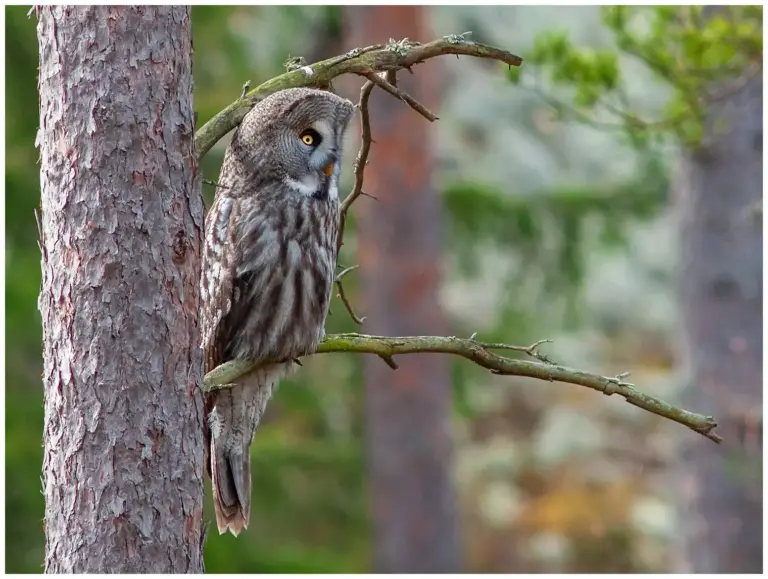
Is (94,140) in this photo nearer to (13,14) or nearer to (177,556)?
(177,556)

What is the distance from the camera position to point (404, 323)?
23.5 feet

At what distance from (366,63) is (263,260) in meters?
0.77

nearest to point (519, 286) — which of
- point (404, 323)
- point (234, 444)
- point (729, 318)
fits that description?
point (404, 323)

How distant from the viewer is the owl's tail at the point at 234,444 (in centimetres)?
306

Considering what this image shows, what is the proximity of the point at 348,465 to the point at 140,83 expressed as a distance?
657cm

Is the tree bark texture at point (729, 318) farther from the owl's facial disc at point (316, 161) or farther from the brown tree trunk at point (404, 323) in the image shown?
the owl's facial disc at point (316, 161)

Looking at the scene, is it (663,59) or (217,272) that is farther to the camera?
(663,59)

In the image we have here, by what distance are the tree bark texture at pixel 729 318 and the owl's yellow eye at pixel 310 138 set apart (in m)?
3.77

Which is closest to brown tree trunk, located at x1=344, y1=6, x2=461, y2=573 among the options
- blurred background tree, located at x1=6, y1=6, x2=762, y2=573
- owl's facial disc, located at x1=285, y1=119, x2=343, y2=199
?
blurred background tree, located at x1=6, y1=6, x2=762, y2=573

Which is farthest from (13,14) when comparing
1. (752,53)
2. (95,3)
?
(95,3)

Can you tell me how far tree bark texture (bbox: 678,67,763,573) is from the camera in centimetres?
633

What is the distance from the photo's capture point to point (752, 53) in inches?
168

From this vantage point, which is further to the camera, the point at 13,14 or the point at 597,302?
the point at 597,302

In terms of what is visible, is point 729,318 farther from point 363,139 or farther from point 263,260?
point 363,139
